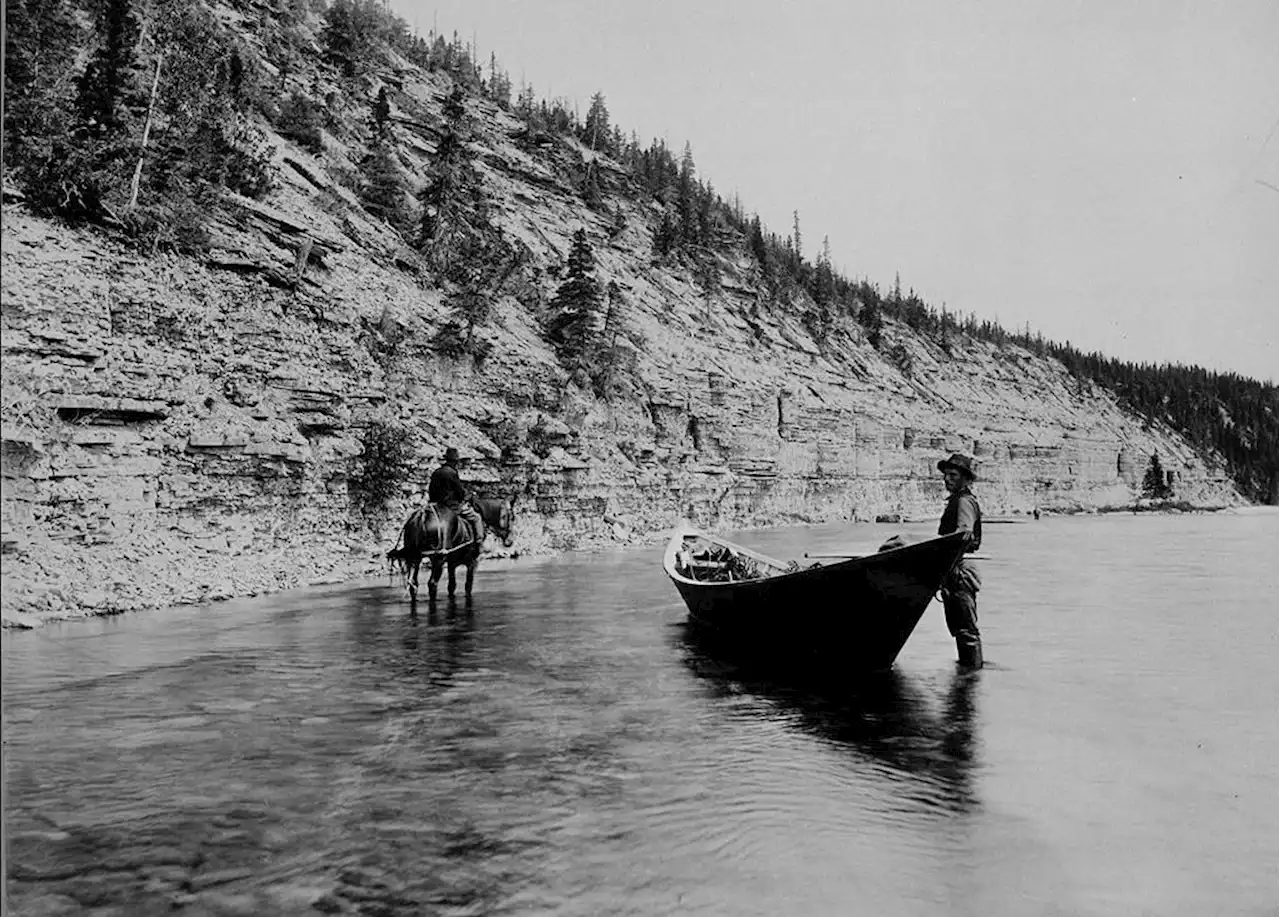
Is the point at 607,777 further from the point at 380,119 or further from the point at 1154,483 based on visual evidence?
the point at 1154,483

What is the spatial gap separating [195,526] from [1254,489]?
4760 inches

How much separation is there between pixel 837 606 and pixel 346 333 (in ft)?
62.3

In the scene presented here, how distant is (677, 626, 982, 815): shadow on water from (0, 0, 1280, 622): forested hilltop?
23.4 feet

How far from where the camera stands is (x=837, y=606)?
1034 cm

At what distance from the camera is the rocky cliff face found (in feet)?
49.0

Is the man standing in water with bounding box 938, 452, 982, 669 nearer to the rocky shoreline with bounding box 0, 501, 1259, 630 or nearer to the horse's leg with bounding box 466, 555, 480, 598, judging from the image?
the horse's leg with bounding box 466, 555, 480, 598

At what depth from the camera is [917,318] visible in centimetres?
9425

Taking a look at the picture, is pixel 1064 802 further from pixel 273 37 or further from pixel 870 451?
pixel 870 451

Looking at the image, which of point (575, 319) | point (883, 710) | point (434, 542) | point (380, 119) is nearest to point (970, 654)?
point (883, 710)

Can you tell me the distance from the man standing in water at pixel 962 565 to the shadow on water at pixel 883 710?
1.41ft

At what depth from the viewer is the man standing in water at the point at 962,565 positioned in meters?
10.3

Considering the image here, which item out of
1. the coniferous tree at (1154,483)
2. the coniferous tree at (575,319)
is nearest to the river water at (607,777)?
the coniferous tree at (575,319)

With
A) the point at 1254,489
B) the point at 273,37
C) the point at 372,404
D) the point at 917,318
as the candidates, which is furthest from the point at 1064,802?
the point at 1254,489

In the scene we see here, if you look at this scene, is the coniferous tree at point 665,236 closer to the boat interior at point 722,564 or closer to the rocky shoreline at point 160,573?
the rocky shoreline at point 160,573
